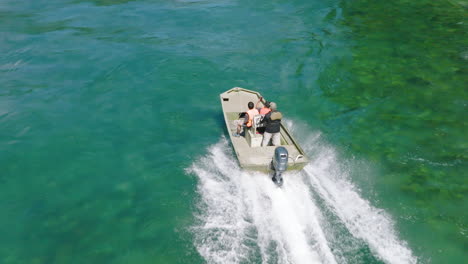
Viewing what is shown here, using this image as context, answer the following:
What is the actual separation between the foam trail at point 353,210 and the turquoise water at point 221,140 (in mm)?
65

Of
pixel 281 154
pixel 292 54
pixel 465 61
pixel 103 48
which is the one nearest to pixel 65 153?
pixel 281 154

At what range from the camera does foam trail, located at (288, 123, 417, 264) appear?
11.7 meters

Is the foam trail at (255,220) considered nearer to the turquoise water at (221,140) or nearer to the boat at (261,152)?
the turquoise water at (221,140)

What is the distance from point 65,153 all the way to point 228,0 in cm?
2905

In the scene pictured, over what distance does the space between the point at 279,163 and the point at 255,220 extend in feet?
7.89

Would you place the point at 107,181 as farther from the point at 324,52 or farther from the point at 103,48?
the point at 324,52

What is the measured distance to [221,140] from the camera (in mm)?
17516

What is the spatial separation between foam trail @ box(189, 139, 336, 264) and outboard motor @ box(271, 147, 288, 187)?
1.76ft

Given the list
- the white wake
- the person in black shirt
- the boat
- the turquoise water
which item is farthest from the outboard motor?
the person in black shirt

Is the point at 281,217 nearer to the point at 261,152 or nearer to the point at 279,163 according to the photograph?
the point at 279,163

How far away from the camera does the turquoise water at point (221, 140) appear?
39.9ft

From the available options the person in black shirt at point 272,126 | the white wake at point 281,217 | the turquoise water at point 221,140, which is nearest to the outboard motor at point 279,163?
the white wake at point 281,217

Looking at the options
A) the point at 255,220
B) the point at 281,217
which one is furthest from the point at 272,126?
the point at 255,220

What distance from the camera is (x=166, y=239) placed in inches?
486
